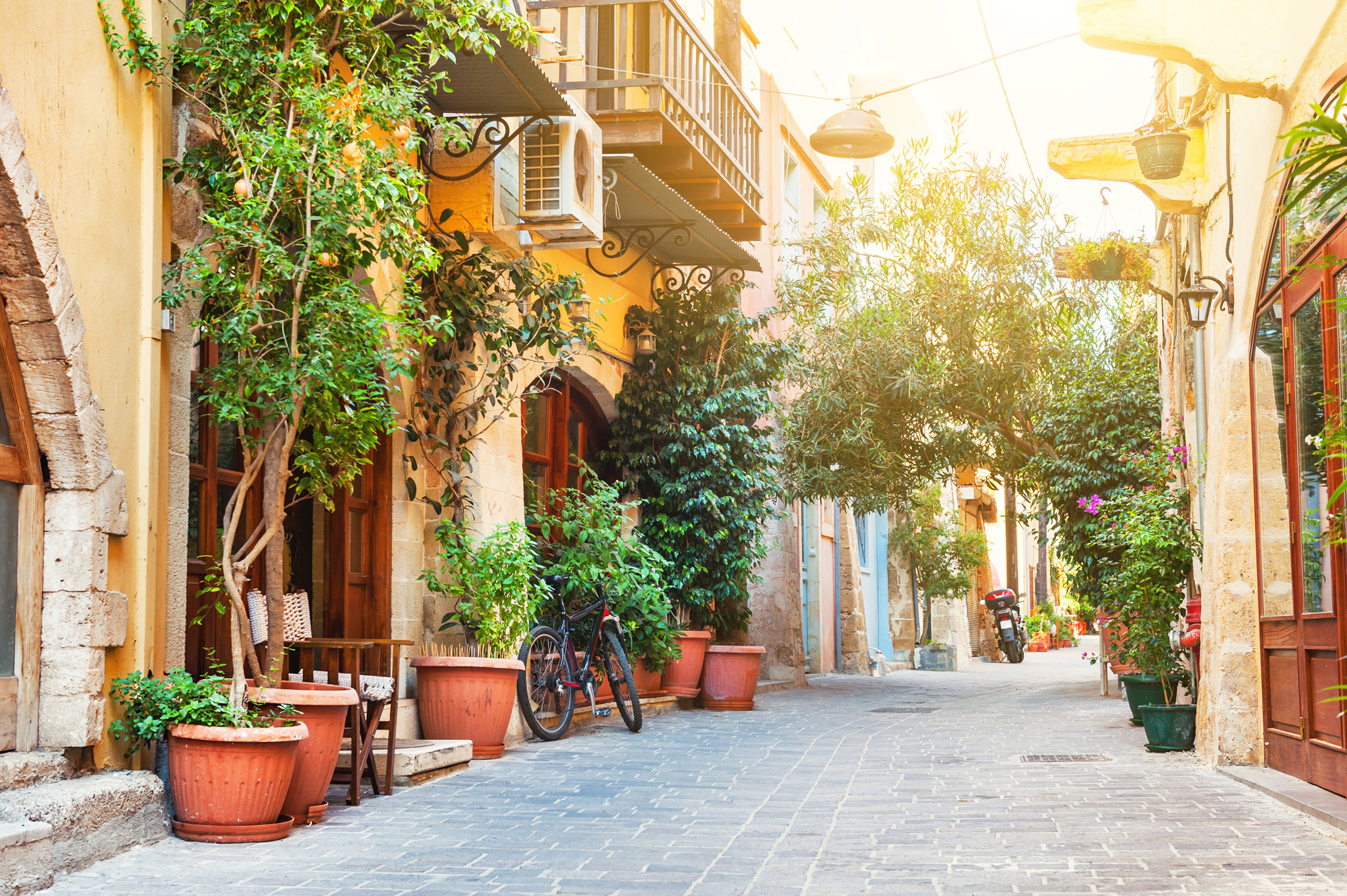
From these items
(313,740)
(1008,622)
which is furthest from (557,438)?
(1008,622)

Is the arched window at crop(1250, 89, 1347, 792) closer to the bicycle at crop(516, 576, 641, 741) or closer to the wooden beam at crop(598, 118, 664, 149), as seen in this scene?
the bicycle at crop(516, 576, 641, 741)

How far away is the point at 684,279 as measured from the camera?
12852 millimetres

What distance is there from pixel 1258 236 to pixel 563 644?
4.99m

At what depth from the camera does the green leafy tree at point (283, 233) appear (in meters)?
5.43

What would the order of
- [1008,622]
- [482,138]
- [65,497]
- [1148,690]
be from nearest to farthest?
[65,497]
[482,138]
[1148,690]
[1008,622]

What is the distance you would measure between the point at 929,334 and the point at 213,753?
9989 millimetres

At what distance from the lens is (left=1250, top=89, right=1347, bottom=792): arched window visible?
5.73m

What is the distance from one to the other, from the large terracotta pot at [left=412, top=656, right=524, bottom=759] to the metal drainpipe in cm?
1142

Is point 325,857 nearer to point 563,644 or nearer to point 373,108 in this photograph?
point 373,108

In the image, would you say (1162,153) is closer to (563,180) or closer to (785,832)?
(563,180)

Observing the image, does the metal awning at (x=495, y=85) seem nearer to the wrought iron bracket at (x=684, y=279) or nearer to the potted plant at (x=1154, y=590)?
the wrought iron bracket at (x=684, y=279)

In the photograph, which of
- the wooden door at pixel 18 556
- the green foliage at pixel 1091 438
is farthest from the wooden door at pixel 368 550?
the green foliage at pixel 1091 438

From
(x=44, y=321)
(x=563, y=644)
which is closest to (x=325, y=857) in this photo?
(x=44, y=321)

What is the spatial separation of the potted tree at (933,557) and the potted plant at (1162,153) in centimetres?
1392
